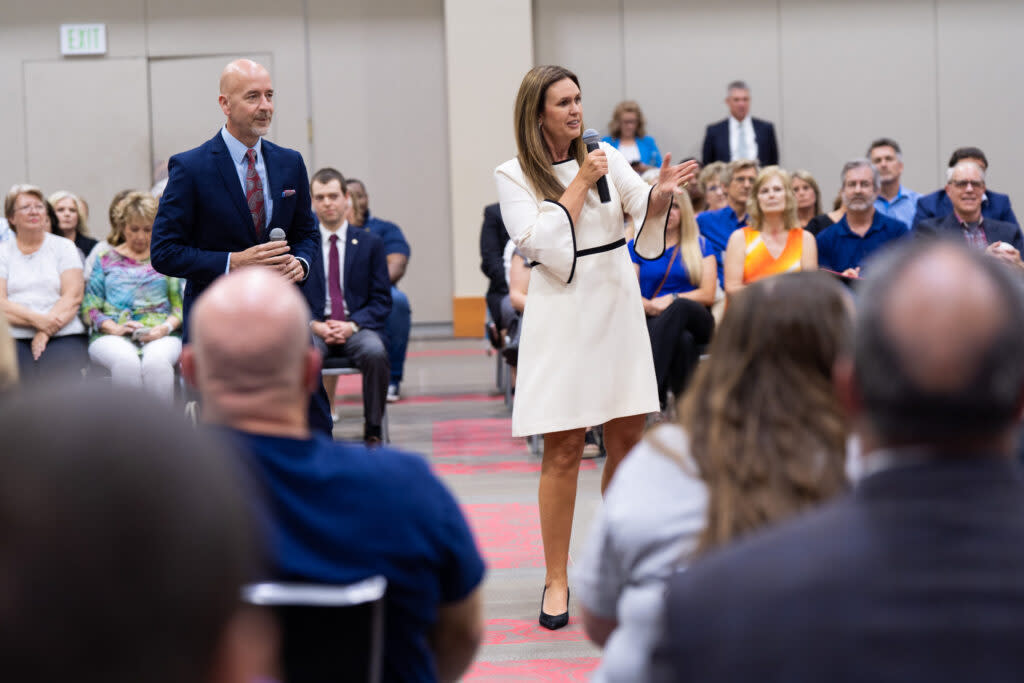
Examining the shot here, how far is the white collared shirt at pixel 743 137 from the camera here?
10.5m

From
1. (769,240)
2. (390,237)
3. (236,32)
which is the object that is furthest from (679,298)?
(236,32)

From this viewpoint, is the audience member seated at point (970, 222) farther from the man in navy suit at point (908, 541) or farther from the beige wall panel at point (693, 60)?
the beige wall panel at point (693, 60)

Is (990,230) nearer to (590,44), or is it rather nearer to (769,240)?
(769,240)

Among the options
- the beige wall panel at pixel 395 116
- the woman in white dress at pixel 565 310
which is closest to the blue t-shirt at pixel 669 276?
the woman in white dress at pixel 565 310

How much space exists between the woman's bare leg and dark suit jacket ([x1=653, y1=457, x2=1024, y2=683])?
248 centimetres

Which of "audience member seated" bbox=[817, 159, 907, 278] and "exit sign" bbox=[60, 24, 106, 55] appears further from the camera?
"exit sign" bbox=[60, 24, 106, 55]

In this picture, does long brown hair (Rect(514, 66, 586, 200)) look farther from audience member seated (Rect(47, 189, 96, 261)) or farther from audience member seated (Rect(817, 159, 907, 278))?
audience member seated (Rect(47, 189, 96, 261))

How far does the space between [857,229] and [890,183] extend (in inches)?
70.6

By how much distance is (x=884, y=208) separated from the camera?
783 cm

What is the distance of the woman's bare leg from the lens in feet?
11.6

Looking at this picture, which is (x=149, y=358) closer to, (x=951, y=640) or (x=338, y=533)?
(x=338, y=533)

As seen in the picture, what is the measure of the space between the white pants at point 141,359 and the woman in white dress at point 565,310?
3073 millimetres

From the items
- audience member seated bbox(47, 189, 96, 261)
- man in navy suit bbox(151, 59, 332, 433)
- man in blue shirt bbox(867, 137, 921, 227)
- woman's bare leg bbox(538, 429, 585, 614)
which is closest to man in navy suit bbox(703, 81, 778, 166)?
man in blue shirt bbox(867, 137, 921, 227)

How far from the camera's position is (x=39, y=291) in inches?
247
